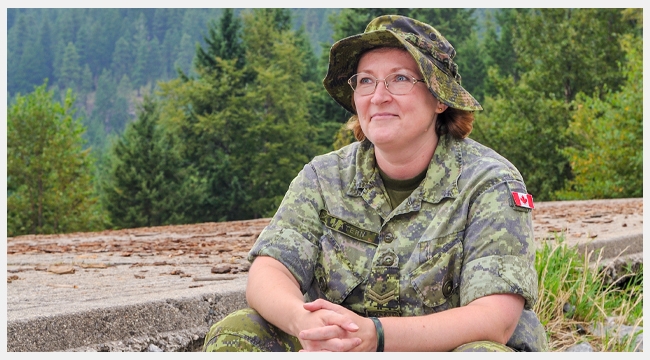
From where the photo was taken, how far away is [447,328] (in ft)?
8.23

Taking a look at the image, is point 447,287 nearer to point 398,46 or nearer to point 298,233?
point 298,233

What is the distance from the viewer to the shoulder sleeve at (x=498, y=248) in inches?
102

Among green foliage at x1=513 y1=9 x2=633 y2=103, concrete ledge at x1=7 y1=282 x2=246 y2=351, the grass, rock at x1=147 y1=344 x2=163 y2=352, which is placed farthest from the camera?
green foliage at x1=513 y1=9 x2=633 y2=103

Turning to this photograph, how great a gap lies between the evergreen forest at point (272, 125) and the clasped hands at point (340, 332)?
19.3 m

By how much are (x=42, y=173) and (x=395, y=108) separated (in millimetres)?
31572

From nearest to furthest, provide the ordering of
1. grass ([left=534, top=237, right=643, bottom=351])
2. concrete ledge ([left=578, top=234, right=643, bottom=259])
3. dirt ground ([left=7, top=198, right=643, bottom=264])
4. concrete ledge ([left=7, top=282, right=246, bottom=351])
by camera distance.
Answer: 1. concrete ledge ([left=7, top=282, right=246, bottom=351])
2. grass ([left=534, top=237, right=643, bottom=351])
3. concrete ledge ([left=578, top=234, right=643, bottom=259])
4. dirt ground ([left=7, top=198, right=643, bottom=264])

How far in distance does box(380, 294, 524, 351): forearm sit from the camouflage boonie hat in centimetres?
66

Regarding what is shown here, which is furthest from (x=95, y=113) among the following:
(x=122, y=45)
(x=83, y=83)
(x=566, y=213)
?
(x=566, y=213)

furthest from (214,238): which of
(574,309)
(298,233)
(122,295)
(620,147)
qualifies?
(620,147)

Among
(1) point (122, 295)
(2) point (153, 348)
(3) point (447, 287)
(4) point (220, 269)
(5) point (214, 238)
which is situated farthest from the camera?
(5) point (214, 238)

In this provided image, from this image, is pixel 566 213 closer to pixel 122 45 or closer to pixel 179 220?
pixel 179 220

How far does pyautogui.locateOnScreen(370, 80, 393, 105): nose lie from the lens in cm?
278

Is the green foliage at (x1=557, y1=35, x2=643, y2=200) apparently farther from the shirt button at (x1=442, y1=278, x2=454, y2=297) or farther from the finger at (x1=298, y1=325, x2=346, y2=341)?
the finger at (x1=298, y1=325, x2=346, y2=341)

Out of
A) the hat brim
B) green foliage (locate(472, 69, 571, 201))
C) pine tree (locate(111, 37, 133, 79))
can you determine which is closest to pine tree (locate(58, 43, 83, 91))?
pine tree (locate(111, 37, 133, 79))
